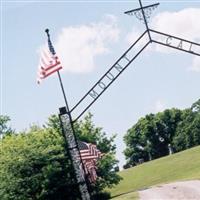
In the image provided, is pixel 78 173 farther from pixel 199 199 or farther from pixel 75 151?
pixel 199 199

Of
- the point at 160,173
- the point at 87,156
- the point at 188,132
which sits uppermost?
the point at 188,132

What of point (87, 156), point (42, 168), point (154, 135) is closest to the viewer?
point (87, 156)

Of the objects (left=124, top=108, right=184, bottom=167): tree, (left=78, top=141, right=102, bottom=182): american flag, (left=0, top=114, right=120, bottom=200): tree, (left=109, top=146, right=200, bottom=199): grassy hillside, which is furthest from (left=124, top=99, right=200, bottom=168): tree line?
(left=78, top=141, right=102, bottom=182): american flag

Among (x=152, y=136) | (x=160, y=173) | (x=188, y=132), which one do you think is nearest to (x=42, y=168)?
(x=160, y=173)

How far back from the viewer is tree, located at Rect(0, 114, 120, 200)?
1793 inches

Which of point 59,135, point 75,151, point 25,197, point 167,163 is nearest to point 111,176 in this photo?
point 59,135

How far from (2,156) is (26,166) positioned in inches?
103

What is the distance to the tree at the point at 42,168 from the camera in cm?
4553

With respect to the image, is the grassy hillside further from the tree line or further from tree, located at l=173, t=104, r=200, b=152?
the tree line

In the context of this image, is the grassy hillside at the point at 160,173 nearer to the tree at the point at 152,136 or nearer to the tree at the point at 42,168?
the tree at the point at 42,168

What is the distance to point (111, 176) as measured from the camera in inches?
2153

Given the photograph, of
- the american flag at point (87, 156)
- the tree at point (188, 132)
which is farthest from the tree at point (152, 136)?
the american flag at point (87, 156)

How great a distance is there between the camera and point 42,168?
46656mm

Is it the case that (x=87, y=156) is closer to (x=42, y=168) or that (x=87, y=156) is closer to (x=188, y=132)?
(x=42, y=168)
